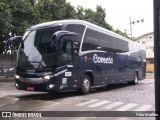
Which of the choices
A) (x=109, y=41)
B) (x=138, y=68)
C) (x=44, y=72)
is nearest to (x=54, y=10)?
(x=138, y=68)

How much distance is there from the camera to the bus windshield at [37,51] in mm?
11844

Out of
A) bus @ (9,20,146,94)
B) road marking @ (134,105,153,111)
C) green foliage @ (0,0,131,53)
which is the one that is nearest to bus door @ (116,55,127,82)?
bus @ (9,20,146,94)

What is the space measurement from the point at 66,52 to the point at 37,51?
1191mm

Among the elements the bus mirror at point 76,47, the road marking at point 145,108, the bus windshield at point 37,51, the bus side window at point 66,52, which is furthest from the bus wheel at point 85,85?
the road marking at point 145,108

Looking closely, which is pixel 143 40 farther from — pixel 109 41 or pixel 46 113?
pixel 46 113

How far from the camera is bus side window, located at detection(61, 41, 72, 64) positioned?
12.1 m

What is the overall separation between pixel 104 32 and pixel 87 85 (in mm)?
3628

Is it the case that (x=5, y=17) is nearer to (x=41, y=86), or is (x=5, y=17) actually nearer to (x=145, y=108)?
(x=41, y=86)

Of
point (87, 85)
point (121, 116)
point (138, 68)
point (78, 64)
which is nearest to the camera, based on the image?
point (121, 116)

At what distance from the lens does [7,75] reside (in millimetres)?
29344

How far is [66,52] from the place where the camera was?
40.5ft

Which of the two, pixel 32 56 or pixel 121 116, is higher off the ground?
pixel 32 56

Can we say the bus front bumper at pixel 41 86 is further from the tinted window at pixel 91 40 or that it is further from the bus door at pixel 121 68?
the bus door at pixel 121 68

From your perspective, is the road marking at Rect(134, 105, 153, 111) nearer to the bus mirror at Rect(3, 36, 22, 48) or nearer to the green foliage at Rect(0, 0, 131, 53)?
the bus mirror at Rect(3, 36, 22, 48)
